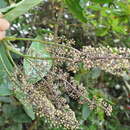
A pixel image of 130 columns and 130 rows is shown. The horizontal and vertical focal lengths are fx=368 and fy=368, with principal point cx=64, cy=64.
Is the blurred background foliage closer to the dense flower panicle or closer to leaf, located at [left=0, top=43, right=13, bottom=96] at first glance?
leaf, located at [left=0, top=43, right=13, bottom=96]

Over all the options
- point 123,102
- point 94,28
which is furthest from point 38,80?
point 123,102

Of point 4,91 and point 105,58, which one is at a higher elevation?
point 105,58

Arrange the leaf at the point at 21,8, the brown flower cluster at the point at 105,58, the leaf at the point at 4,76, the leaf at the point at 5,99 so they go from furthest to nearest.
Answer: the leaf at the point at 5,99 < the leaf at the point at 4,76 < the leaf at the point at 21,8 < the brown flower cluster at the point at 105,58

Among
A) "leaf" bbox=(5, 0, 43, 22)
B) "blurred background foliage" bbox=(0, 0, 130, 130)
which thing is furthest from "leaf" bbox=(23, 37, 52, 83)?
"blurred background foliage" bbox=(0, 0, 130, 130)

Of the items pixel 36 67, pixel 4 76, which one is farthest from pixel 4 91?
pixel 36 67

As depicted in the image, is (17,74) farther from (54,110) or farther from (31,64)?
(54,110)

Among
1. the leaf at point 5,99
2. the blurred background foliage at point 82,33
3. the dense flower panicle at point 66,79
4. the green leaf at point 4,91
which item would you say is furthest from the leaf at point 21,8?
the leaf at point 5,99

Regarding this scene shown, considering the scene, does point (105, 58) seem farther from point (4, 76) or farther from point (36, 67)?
point (4, 76)

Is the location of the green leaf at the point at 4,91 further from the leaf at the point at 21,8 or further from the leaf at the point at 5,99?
the leaf at the point at 5,99
